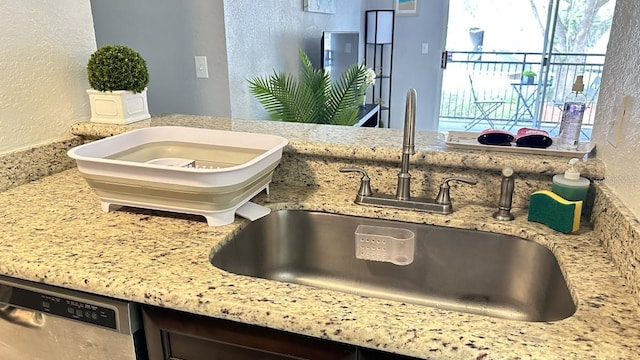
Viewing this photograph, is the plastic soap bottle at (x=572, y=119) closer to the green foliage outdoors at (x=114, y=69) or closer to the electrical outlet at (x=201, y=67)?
the green foliage outdoors at (x=114, y=69)

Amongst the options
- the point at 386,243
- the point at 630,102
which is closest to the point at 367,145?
the point at 386,243

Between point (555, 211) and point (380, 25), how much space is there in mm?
4424

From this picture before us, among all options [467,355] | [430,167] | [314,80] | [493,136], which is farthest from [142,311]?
[314,80]

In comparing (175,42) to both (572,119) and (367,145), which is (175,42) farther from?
(572,119)

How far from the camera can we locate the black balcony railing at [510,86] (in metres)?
5.11

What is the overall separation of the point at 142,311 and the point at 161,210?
309 mm

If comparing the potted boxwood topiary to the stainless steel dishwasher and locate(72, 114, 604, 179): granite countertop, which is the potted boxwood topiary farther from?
the stainless steel dishwasher

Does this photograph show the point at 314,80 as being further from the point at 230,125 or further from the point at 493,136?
the point at 493,136

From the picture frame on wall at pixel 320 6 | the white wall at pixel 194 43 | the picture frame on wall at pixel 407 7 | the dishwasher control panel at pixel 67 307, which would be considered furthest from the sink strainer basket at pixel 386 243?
the picture frame on wall at pixel 407 7

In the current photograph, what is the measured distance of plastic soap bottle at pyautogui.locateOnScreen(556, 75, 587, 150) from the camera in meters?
1.17

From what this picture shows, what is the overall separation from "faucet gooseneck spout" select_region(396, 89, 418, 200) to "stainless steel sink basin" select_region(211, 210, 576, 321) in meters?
0.09

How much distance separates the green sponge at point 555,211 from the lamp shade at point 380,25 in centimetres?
435

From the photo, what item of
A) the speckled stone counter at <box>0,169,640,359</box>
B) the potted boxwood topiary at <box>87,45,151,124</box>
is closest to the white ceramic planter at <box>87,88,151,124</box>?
the potted boxwood topiary at <box>87,45,151,124</box>

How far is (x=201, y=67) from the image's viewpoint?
2.58 meters
